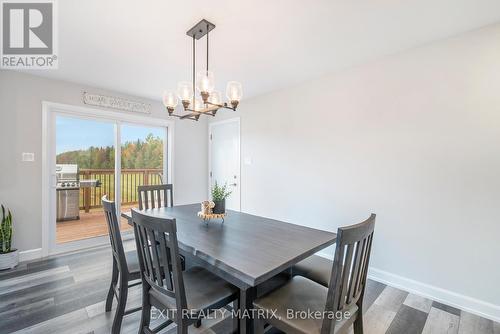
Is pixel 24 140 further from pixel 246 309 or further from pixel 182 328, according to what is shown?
pixel 246 309

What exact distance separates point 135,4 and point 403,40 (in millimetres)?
2356

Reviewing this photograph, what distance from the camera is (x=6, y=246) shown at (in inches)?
106

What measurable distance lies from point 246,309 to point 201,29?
2143mm

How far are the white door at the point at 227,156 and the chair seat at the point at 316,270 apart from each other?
250 cm

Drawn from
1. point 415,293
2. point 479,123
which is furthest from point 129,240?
point 479,123

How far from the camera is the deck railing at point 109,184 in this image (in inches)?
137

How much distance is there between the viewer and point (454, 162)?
209 centimetres

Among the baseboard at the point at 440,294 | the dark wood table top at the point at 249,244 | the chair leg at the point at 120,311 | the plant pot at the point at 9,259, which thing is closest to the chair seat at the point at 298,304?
the dark wood table top at the point at 249,244

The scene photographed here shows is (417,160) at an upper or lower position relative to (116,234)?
upper

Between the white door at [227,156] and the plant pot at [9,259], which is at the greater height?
the white door at [227,156]

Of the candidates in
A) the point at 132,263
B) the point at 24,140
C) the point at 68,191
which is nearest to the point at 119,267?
the point at 132,263

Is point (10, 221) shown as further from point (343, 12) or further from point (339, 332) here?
point (343, 12)

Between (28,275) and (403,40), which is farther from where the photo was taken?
(28,275)

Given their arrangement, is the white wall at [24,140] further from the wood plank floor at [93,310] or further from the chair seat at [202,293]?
the chair seat at [202,293]
